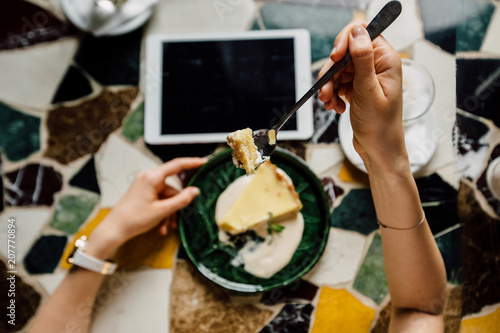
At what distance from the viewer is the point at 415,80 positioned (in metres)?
1.10

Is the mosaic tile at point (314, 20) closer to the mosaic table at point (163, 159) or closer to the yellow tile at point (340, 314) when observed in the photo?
the mosaic table at point (163, 159)

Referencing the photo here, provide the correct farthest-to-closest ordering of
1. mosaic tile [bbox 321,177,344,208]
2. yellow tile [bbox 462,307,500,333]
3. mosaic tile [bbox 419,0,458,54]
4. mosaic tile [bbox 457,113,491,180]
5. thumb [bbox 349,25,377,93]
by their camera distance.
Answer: mosaic tile [bbox 321,177,344,208]
mosaic tile [bbox 419,0,458,54]
mosaic tile [bbox 457,113,491,180]
yellow tile [bbox 462,307,500,333]
thumb [bbox 349,25,377,93]

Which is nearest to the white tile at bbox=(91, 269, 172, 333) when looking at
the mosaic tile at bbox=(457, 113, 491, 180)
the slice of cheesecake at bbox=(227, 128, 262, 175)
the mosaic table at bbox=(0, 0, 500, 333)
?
the mosaic table at bbox=(0, 0, 500, 333)

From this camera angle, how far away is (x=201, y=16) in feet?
4.23

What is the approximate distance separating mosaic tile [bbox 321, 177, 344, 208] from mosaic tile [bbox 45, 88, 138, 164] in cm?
64

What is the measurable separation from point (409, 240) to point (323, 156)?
0.37 metres

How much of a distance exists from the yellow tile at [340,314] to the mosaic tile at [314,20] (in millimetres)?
703

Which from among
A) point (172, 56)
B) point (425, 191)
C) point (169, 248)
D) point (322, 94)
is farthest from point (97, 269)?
point (425, 191)

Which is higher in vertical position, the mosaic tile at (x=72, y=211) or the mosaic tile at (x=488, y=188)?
the mosaic tile at (x=488, y=188)

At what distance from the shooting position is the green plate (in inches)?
45.0

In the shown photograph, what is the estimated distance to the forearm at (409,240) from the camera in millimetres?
947

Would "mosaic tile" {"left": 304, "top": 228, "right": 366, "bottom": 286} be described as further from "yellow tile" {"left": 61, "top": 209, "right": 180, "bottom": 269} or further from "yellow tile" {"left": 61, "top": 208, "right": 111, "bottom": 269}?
"yellow tile" {"left": 61, "top": 208, "right": 111, "bottom": 269}

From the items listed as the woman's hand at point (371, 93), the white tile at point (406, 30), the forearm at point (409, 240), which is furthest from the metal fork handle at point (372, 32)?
the white tile at point (406, 30)

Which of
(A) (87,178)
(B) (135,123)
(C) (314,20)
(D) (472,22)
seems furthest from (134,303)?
(D) (472,22)
